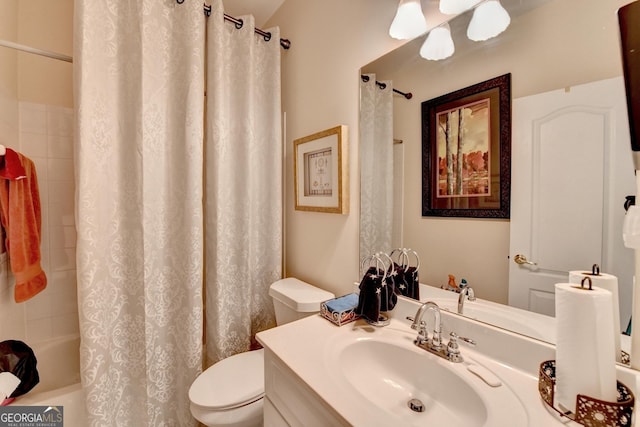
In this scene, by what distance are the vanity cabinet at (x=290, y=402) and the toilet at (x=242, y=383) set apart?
23cm

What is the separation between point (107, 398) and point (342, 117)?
1.70 metres

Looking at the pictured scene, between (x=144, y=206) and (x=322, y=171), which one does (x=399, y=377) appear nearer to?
(x=322, y=171)

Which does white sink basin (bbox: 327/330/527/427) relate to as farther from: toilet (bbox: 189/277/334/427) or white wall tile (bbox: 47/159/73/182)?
white wall tile (bbox: 47/159/73/182)

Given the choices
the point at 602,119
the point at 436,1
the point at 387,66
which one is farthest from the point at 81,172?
the point at 602,119

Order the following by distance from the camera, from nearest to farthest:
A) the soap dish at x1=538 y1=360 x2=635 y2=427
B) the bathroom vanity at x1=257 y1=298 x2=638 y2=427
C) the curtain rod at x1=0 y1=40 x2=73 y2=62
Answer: the soap dish at x1=538 y1=360 x2=635 y2=427, the bathroom vanity at x1=257 y1=298 x2=638 y2=427, the curtain rod at x1=0 y1=40 x2=73 y2=62

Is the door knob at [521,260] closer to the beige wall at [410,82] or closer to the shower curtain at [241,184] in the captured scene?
the beige wall at [410,82]

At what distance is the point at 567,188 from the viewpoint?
0.72 metres

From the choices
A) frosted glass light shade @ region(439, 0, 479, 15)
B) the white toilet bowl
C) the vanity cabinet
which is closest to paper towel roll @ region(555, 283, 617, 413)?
the vanity cabinet

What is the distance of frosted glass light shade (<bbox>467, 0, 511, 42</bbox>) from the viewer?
32.8 inches

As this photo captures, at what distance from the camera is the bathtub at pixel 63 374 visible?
1.25 m

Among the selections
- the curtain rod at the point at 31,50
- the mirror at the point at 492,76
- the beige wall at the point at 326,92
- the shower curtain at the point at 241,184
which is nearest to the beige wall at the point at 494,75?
the mirror at the point at 492,76

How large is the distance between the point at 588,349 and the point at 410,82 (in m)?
0.97

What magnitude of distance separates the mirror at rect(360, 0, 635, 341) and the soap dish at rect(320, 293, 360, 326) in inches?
9.7

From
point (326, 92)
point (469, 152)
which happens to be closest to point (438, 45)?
point (469, 152)
